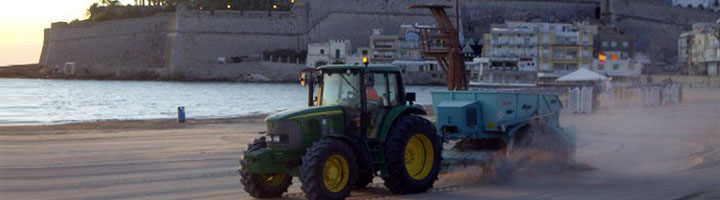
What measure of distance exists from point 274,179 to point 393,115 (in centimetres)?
133

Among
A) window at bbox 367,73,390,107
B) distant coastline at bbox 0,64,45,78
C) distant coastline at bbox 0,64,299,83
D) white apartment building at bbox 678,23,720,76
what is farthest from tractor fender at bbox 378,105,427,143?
distant coastline at bbox 0,64,45,78

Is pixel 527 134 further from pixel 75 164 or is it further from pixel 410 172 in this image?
pixel 75 164

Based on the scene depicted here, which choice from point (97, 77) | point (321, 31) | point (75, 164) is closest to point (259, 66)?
point (321, 31)

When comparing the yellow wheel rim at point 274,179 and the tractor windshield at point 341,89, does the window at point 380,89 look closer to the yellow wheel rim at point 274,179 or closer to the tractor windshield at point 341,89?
the tractor windshield at point 341,89

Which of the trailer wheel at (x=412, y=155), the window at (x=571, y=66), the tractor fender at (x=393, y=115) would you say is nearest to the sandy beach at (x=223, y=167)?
the trailer wheel at (x=412, y=155)

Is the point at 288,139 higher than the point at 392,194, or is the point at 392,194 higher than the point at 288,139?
the point at 288,139

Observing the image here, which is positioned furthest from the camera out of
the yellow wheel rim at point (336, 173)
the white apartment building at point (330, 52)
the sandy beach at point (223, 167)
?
the white apartment building at point (330, 52)

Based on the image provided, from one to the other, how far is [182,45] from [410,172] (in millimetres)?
65809

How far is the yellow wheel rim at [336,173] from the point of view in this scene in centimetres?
920

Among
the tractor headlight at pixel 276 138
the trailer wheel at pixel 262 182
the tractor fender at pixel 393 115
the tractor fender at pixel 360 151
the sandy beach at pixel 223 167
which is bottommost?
the sandy beach at pixel 223 167

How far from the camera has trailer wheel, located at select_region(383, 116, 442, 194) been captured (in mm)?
9648

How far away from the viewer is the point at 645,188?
10.5 m

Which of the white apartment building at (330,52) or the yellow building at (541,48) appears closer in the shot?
the yellow building at (541,48)

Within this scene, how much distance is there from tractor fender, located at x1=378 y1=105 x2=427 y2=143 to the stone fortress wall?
61.6 metres
